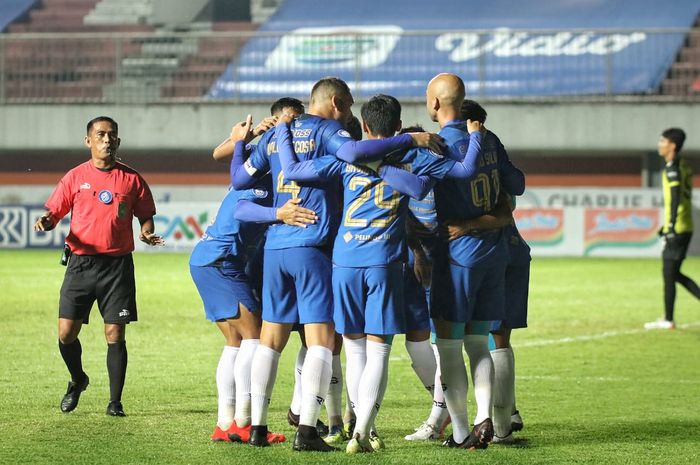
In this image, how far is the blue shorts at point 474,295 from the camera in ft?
21.2

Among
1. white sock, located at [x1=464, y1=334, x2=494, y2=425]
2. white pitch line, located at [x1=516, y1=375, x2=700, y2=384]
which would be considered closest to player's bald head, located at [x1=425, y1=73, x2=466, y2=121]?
white sock, located at [x1=464, y1=334, x2=494, y2=425]

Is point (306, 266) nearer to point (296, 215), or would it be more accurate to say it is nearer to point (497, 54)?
point (296, 215)

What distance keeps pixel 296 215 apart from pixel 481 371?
1247 millimetres

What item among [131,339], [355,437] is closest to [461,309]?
[355,437]

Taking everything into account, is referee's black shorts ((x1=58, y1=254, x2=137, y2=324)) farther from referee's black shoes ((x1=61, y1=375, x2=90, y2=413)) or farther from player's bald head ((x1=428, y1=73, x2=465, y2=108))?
player's bald head ((x1=428, y1=73, x2=465, y2=108))

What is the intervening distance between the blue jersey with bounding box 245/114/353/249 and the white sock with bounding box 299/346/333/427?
56cm

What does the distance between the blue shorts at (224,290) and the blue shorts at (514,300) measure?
4.53 feet

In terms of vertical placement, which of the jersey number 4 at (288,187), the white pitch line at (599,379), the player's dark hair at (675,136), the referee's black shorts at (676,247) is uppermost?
the jersey number 4 at (288,187)

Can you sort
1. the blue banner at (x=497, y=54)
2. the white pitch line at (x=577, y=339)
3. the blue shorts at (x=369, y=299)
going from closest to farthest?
the blue shorts at (x=369, y=299) → the white pitch line at (x=577, y=339) → the blue banner at (x=497, y=54)

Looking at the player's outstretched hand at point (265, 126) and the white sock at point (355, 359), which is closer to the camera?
the white sock at point (355, 359)

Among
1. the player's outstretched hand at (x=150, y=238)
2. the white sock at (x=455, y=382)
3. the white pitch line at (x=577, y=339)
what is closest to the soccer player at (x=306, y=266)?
the white sock at (x=455, y=382)

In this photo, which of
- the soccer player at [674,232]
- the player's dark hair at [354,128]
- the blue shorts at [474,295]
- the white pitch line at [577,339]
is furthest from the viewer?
the soccer player at [674,232]

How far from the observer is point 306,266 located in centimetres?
638

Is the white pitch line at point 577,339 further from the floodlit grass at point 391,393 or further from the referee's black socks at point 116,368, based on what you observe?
the referee's black socks at point 116,368
